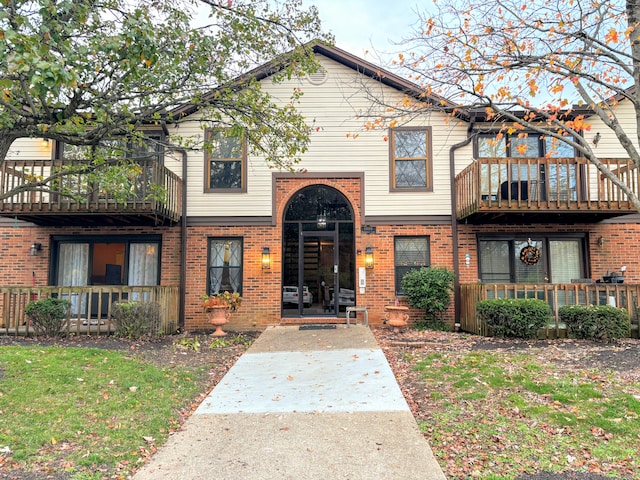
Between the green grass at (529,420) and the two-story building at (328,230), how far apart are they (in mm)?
5070

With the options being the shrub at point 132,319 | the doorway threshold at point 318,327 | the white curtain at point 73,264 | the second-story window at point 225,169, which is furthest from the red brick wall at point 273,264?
the white curtain at point 73,264

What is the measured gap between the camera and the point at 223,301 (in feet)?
33.7

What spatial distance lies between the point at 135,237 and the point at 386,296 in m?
6.84

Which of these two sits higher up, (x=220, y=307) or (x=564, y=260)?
(x=564, y=260)

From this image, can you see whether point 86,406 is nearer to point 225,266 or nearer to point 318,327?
point 318,327

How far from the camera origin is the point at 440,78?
7.20 m

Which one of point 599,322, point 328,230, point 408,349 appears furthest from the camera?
point 328,230

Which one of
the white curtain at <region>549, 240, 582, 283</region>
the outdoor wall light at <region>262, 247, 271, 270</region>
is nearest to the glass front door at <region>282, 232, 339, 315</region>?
the outdoor wall light at <region>262, 247, 271, 270</region>

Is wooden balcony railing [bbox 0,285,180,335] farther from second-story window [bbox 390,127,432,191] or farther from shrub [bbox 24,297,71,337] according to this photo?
second-story window [bbox 390,127,432,191]

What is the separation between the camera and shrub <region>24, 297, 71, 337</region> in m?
9.03

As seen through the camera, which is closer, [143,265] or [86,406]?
[86,406]

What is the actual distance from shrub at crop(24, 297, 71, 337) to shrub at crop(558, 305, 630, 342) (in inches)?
424

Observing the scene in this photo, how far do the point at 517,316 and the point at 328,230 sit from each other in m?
5.08

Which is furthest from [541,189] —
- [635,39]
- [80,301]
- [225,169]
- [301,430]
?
[80,301]
